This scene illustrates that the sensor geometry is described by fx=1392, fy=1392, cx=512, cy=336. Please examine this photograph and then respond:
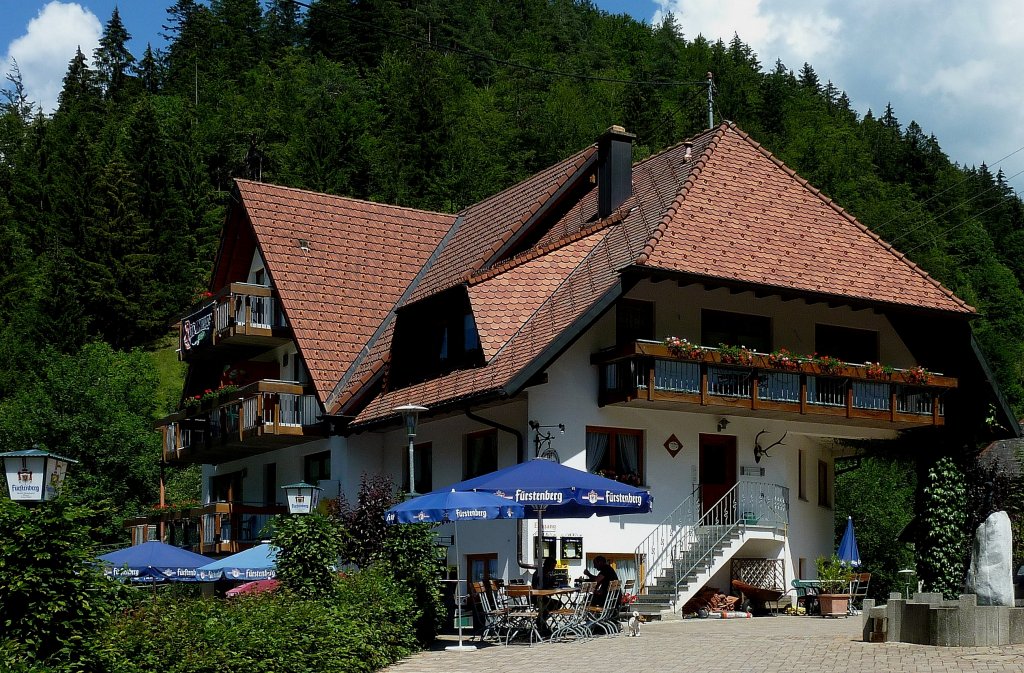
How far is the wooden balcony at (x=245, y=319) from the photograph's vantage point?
3347 cm

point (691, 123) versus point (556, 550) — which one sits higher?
point (691, 123)

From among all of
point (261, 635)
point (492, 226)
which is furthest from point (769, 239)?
point (261, 635)

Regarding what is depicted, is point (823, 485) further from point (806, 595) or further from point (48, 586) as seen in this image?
point (48, 586)

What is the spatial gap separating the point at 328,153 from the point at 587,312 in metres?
56.1

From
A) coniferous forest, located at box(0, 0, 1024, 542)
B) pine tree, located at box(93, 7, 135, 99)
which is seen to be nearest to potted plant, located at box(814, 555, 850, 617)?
coniferous forest, located at box(0, 0, 1024, 542)

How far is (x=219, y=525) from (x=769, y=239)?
15118mm

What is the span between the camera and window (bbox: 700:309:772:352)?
2847 centimetres

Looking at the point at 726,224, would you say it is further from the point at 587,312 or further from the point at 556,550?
the point at 556,550

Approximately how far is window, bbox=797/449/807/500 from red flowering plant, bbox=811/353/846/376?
2908mm

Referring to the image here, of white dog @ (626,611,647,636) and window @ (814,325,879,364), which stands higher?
window @ (814,325,879,364)

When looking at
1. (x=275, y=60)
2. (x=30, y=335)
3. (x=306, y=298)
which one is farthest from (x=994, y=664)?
(x=275, y=60)

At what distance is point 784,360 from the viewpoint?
27.2 m

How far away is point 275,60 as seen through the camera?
11269 cm

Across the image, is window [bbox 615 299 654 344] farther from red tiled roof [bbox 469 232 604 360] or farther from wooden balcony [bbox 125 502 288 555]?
wooden balcony [bbox 125 502 288 555]
